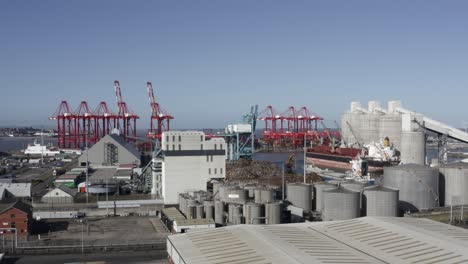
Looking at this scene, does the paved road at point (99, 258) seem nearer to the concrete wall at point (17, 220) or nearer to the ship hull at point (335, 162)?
the concrete wall at point (17, 220)

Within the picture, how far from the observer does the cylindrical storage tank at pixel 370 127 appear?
5266 cm

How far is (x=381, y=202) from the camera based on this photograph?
59.3 feet

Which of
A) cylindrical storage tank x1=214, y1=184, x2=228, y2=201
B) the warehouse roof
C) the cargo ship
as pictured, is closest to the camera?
the warehouse roof

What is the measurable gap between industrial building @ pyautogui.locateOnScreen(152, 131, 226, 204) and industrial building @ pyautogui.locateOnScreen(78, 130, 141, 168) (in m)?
12.3

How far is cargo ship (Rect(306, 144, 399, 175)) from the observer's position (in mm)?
39406

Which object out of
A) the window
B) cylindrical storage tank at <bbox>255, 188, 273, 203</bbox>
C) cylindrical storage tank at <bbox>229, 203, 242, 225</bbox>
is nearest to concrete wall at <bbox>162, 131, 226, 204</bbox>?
cylindrical storage tank at <bbox>255, 188, 273, 203</bbox>

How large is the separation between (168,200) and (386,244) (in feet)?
40.2

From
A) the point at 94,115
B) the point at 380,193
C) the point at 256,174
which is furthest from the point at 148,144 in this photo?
the point at 380,193

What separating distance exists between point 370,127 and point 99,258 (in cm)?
→ 4312

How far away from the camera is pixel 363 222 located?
13.8 m

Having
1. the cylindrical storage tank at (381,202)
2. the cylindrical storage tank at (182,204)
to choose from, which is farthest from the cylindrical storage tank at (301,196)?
the cylindrical storage tank at (182,204)

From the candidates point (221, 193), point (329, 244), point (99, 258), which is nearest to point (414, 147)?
point (221, 193)

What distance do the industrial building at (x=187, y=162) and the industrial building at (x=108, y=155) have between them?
1233 cm

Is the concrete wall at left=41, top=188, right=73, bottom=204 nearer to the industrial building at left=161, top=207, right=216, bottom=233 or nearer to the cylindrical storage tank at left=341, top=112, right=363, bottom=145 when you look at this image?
the industrial building at left=161, top=207, right=216, bottom=233
